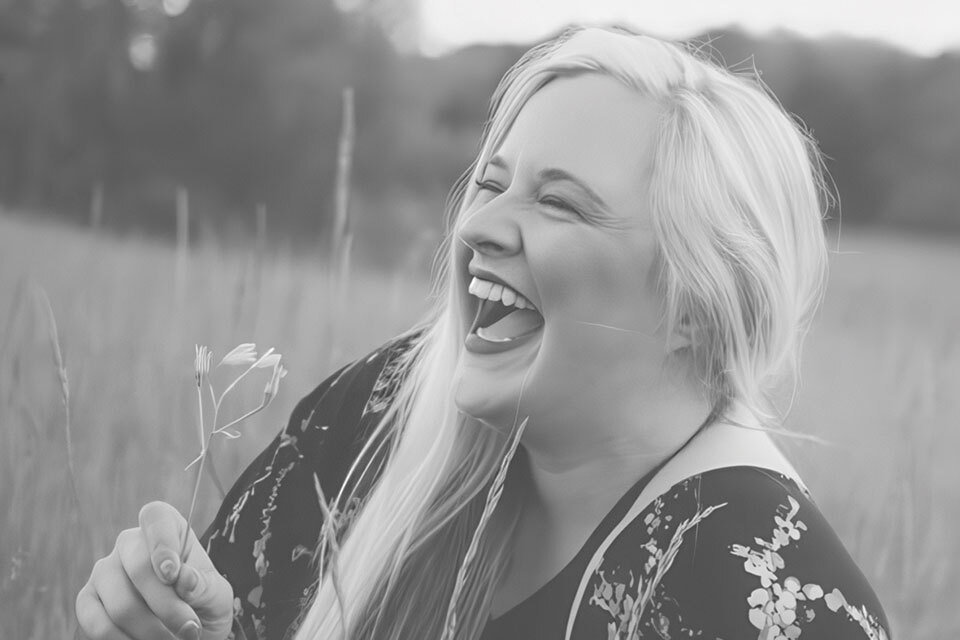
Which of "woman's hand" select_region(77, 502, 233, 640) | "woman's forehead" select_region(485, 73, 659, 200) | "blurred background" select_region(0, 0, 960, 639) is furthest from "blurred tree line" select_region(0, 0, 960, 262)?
"woman's hand" select_region(77, 502, 233, 640)

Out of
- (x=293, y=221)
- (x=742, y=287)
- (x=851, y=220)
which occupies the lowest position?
(x=293, y=221)

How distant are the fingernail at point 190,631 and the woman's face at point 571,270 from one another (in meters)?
0.39

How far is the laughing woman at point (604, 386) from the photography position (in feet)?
3.39

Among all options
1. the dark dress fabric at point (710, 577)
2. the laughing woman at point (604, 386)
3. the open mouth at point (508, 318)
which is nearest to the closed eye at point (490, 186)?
the laughing woman at point (604, 386)

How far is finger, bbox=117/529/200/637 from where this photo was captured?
92cm

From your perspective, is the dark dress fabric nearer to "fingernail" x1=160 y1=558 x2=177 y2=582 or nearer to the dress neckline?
the dress neckline

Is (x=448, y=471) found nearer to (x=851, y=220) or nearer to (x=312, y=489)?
(x=312, y=489)

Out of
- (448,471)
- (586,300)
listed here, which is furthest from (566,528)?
(586,300)

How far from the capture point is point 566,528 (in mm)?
1230

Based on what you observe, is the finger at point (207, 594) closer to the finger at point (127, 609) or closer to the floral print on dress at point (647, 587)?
the finger at point (127, 609)

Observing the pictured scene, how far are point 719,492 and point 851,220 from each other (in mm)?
11681

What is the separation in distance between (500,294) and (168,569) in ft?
1.63

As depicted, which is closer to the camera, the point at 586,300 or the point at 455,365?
the point at 586,300

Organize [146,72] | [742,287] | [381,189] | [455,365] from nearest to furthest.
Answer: [742,287] < [455,365] < [146,72] < [381,189]
